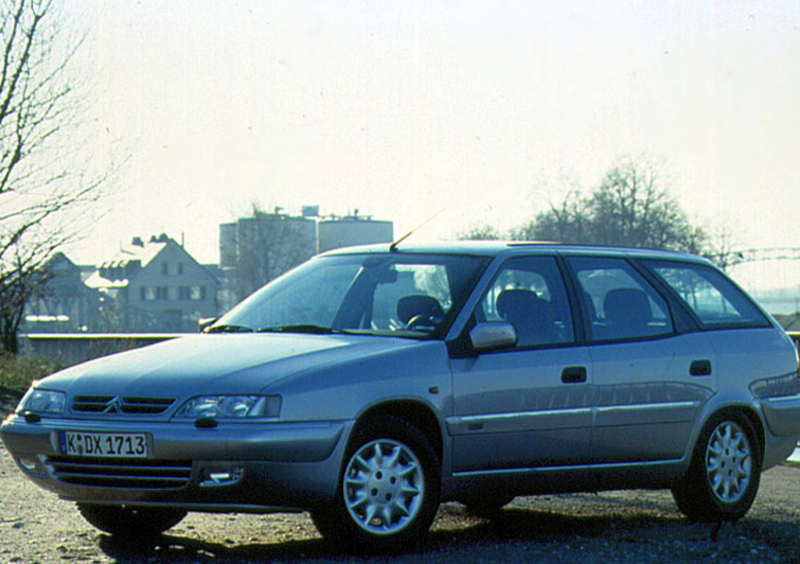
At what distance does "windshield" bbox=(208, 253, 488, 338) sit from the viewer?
7.82 meters

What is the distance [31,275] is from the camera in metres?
29.8

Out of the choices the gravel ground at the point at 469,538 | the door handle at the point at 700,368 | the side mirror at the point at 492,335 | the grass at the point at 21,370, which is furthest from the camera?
the grass at the point at 21,370

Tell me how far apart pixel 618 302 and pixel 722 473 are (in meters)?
1.30

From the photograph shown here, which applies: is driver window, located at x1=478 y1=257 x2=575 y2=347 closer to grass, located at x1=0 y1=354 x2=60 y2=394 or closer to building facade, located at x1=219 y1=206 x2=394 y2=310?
grass, located at x1=0 y1=354 x2=60 y2=394

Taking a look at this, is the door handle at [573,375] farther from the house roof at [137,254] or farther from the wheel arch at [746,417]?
the house roof at [137,254]

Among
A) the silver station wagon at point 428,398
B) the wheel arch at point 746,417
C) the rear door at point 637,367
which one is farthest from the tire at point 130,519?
the wheel arch at point 746,417

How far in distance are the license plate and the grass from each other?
18123mm

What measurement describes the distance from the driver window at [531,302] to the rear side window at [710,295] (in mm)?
1038

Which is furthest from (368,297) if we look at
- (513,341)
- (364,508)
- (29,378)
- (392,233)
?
(392,233)

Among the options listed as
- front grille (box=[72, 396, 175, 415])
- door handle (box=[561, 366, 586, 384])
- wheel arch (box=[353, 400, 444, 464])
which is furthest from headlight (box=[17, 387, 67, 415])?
door handle (box=[561, 366, 586, 384])

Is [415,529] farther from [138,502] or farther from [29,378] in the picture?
[29,378]

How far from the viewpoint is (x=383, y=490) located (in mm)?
7137

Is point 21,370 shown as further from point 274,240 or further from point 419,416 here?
point 274,240

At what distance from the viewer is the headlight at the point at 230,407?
6.76 m
